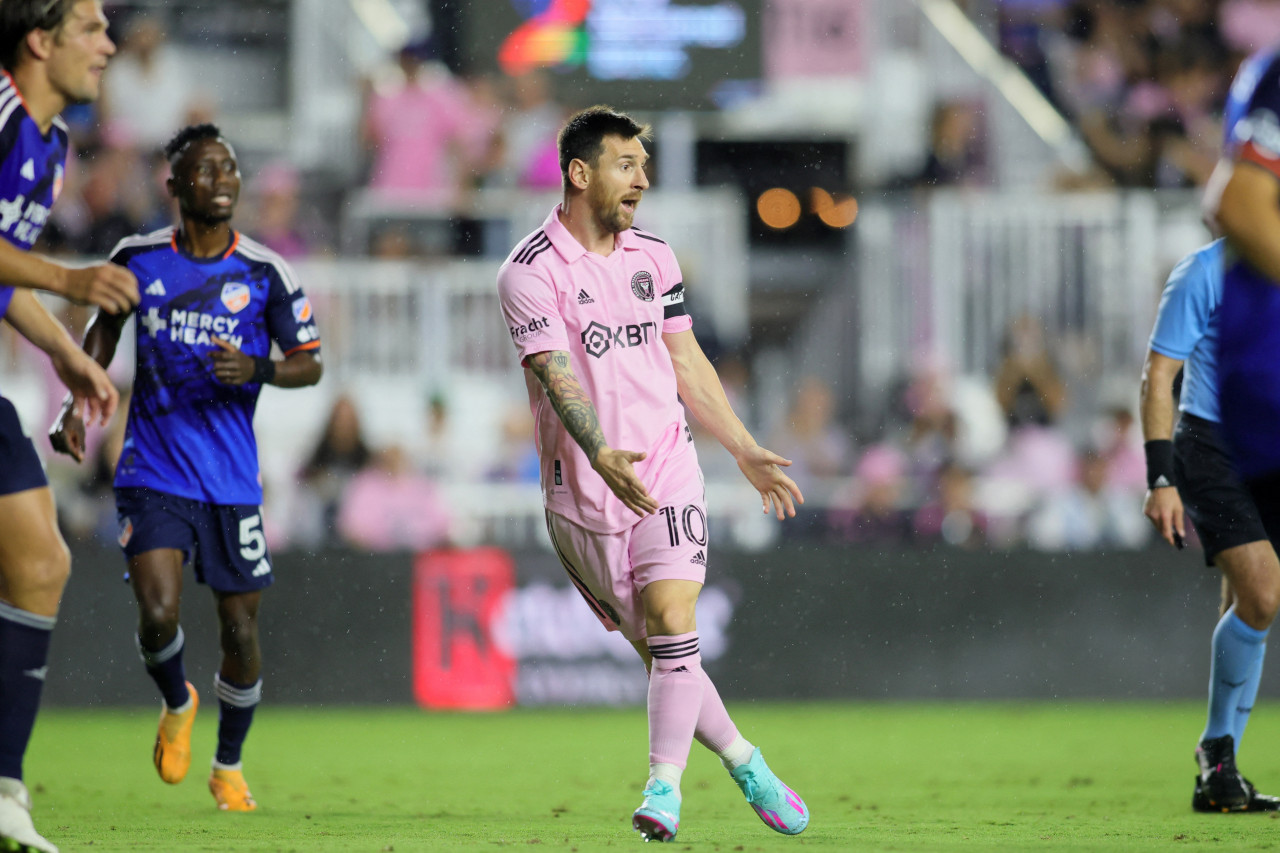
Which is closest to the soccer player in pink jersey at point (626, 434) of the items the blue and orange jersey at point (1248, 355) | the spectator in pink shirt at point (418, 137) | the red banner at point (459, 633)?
the blue and orange jersey at point (1248, 355)

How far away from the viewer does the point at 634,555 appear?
215 inches

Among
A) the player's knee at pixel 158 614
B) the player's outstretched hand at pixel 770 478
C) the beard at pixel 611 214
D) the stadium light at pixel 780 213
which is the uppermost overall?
the stadium light at pixel 780 213

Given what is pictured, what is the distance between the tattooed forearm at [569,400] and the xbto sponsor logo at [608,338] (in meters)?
0.14

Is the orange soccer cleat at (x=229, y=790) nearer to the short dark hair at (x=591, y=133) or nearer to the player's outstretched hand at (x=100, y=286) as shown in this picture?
the player's outstretched hand at (x=100, y=286)

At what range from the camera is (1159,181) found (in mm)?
15469

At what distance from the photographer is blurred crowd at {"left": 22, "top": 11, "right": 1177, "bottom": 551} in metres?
12.2

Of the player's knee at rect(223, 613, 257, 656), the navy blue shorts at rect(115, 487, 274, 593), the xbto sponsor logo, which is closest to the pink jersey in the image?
the xbto sponsor logo

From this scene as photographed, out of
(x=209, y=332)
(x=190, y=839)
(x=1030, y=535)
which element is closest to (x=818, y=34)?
(x=1030, y=535)

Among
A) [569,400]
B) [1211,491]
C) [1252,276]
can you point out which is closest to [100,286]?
[569,400]

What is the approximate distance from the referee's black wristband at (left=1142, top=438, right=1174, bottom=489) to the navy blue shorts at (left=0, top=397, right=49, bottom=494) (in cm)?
393

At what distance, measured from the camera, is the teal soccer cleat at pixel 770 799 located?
541 centimetres

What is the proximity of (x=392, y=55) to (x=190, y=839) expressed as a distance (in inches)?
492

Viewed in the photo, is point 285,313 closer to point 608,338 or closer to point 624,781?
point 608,338

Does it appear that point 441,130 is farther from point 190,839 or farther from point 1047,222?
point 190,839
